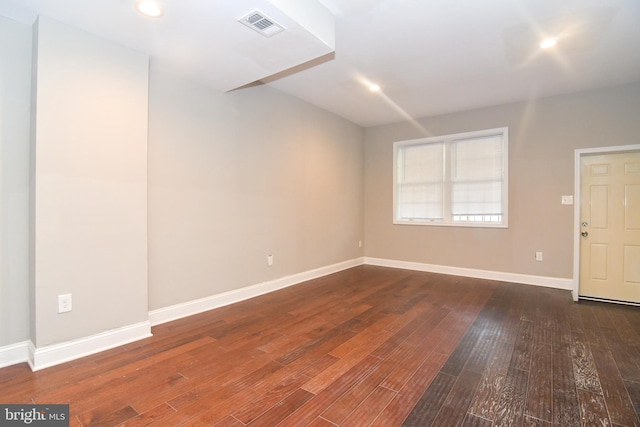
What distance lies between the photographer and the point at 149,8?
2.11 metres

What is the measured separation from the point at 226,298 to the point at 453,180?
4093mm

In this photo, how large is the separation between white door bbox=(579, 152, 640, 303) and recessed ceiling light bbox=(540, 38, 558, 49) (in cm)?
201

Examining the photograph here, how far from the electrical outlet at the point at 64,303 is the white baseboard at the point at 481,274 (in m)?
→ 4.75

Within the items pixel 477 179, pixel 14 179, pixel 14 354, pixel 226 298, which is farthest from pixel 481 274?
pixel 14 179

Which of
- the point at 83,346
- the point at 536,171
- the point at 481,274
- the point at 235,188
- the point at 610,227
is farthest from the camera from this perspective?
→ the point at 481,274

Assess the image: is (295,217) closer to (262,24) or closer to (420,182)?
(420,182)

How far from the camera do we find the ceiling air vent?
2.13m

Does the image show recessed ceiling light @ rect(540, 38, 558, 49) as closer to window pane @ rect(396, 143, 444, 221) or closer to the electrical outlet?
window pane @ rect(396, 143, 444, 221)

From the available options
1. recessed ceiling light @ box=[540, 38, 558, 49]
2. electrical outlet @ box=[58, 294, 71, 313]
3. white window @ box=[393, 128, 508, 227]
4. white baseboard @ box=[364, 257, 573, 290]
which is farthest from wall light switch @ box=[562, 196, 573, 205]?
electrical outlet @ box=[58, 294, 71, 313]

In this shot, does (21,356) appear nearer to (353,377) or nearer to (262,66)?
(353,377)

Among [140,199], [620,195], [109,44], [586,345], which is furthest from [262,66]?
[620,195]

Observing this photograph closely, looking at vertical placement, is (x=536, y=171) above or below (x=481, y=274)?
above

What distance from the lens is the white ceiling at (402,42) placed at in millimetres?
2217

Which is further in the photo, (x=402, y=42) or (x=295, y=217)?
(x=295, y=217)
